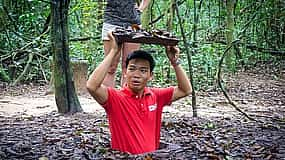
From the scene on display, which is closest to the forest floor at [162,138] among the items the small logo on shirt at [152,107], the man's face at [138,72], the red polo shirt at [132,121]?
the red polo shirt at [132,121]

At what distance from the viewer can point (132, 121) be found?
3.47 meters

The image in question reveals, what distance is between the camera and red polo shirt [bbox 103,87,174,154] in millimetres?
3410

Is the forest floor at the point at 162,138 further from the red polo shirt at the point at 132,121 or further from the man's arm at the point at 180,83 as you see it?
the man's arm at the point at 180,83

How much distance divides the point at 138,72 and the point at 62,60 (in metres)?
1.91

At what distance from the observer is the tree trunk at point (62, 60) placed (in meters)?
5.01

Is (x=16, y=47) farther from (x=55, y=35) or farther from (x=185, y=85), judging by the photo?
(x=185, y=85)

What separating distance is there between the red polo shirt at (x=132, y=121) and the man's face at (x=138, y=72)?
10cm

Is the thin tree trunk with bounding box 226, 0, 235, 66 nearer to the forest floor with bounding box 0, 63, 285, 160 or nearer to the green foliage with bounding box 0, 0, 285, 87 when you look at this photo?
the green foliage with bounding box 0, 0, 285, 87

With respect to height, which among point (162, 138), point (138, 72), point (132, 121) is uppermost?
point (138, 72)

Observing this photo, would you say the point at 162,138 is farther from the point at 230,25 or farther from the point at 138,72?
the point at 230,25

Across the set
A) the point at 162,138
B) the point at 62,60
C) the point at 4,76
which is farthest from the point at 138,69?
the point at 4,76

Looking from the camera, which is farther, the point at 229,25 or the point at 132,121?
the point at 229,25

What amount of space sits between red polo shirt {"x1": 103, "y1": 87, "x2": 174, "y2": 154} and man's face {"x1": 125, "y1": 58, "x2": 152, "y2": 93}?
0.10 metres

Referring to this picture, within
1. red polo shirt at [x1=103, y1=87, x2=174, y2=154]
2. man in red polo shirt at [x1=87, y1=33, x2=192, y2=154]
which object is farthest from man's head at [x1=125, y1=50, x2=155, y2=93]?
red polo shirt at [x1=103, y1=87, x2=174, y2=154]
